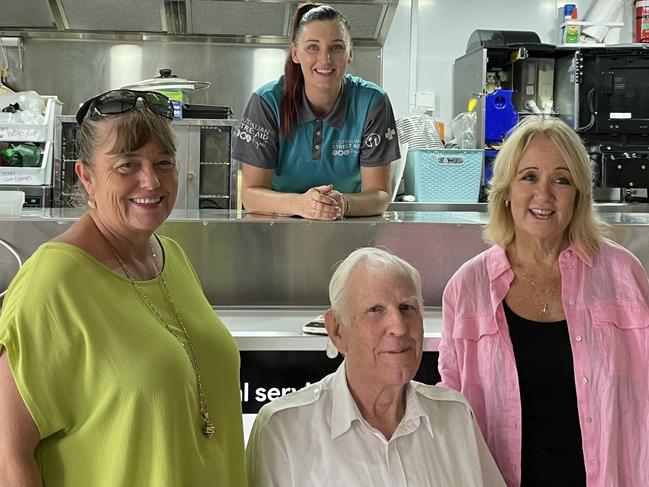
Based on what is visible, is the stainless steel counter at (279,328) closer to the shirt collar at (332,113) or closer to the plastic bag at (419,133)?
the shirt collar at (332,113)

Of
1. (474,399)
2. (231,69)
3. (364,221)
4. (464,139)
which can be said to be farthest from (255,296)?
(231,69)

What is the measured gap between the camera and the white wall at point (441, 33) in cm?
642

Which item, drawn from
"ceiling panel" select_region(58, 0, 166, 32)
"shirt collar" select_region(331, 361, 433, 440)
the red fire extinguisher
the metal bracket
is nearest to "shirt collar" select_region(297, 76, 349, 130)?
"shirt collar" select_region(331, 361, 433, 440)

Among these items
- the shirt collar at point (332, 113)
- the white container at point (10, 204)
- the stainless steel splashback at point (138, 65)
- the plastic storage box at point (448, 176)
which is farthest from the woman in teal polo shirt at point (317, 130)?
the stainless steel splashback at point (138, 65)

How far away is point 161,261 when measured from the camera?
4.98ft

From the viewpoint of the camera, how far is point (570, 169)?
1.79m

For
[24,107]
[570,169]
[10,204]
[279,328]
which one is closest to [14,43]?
[24,107]

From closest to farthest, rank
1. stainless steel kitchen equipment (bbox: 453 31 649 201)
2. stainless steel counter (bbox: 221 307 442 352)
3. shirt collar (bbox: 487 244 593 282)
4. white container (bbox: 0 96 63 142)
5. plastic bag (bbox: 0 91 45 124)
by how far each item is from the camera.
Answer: shirt collar (bbox: 487 244 593 282) < stainless steel counter (bbox: 221 307 442 352) < white container (bbox: 0 96 63 142) < plastic bag (bbox: 0 91 45 124) < stainless steel kitchen equipment (bbox: 453 31 649 201)

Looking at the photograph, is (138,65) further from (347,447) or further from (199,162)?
(347,447)

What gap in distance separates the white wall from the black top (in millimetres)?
4866

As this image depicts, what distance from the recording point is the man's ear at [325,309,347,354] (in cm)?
161

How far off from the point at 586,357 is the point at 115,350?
106 cm

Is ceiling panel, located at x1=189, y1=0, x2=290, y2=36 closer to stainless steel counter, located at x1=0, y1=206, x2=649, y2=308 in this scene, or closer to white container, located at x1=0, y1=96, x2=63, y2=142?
white container, located at x1=0, y1=96, x2=63, y2=142

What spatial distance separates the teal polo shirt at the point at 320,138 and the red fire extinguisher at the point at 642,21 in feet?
13.7
